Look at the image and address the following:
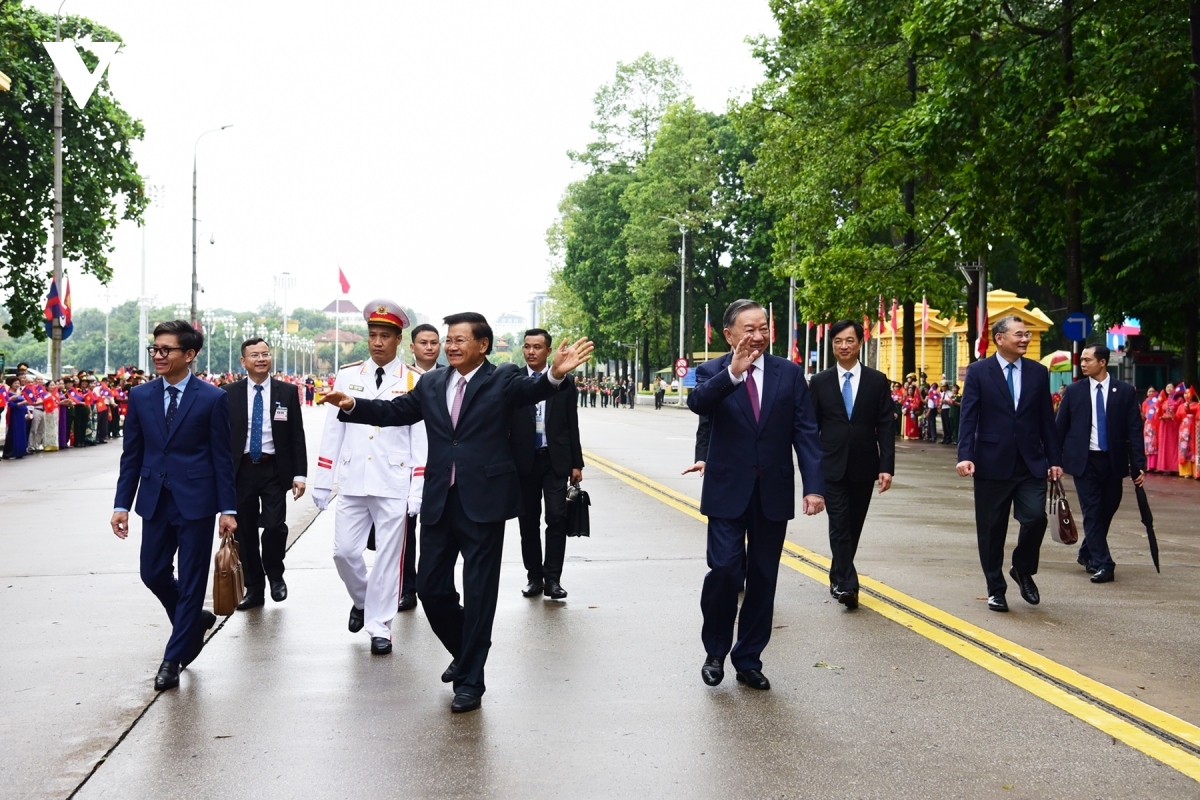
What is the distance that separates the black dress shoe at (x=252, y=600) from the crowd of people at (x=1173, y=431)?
1662 centimetres

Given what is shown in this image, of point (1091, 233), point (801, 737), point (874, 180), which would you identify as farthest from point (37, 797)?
point (874, 180)

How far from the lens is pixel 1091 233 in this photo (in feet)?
82.8

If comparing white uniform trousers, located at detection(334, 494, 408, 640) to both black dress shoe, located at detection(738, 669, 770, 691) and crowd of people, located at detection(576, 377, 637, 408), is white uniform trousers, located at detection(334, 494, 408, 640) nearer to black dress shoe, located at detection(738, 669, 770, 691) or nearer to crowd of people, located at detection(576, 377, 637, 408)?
black dress shoe, located at detection(738, 669, 770, 691)

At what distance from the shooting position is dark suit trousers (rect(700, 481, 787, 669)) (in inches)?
256

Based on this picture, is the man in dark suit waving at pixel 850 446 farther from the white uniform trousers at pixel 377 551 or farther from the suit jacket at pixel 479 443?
the suit jacket at pixel 479 443

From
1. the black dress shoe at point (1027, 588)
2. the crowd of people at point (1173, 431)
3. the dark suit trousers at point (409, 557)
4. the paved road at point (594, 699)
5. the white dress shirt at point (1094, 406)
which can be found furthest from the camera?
the crowd of people at point (1173, 431)

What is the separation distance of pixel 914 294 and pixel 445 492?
2746 cm

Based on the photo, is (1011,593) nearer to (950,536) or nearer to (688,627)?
(688,627)

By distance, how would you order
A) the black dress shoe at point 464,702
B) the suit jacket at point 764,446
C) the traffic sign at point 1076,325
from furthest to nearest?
the traffic sign at point 1076,325
the suit jacket at point 764,446
the black dress shoe at point 464,702

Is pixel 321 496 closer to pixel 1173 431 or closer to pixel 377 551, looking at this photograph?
pixel 377 551

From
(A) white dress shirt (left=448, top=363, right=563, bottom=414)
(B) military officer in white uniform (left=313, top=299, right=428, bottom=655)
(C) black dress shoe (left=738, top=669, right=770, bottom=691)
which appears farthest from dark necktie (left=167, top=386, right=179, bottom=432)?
(C) black dress shoe (left=738, top=669, right=770, bottom=691)

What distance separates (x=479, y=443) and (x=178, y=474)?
165 cm

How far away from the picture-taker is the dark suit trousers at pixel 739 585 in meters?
6.49

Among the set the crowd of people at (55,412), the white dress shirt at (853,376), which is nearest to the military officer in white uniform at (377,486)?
the white dress shirt at (853,376)
